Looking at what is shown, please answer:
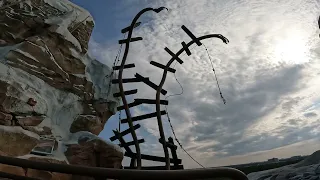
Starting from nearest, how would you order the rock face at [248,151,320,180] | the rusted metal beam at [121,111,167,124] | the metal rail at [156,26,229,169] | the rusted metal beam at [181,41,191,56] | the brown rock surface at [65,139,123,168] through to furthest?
the metal rail at [156,26,229,169]
the rusted metal beam at [121,111,167,124]
the rusted metal beam at [181,41,191,56]
the brown rock surface at [65,139,123,168]
the rock face at [248,151,320,180]

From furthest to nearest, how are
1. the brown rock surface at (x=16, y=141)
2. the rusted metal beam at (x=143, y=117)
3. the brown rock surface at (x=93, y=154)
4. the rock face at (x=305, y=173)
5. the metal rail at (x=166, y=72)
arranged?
the rock face at (x=305, y=173) → the brown rock surface at (x=93, y=154) → the brown rock surface at (x=16, y=141) → the rusted metal beam at (x=143, y=117) → the metal rail at (x=166, y=72)

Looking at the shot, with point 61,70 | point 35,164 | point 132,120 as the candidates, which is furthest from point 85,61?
point 35,164

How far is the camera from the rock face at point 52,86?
30.8 feet

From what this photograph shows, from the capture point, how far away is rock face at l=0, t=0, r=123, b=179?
9375 millimetres

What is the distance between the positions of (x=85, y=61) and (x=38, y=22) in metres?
2.82

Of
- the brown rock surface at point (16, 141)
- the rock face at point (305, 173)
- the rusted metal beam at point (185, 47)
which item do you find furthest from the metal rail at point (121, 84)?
the rock face at point (305, 173)

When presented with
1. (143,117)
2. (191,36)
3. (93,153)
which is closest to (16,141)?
(93,153)

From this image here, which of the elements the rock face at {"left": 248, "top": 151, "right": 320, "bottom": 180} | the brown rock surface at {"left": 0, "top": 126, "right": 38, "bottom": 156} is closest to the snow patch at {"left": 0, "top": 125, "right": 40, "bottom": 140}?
the brown rock surface at {"left": 0, "top": 126, "right": 38, "bottom": 156}

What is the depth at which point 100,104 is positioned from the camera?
1394 centimetres

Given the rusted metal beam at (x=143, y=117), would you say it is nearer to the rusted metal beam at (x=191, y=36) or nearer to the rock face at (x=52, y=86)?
the rock face at (x=52, y=86)

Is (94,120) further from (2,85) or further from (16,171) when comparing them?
(16,171)

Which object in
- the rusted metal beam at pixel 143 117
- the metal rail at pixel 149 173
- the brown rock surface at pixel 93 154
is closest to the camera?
the metal rail at pixel 149 173

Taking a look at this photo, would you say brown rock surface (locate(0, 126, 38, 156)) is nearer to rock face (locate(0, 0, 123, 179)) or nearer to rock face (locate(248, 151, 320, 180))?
rock face (locate(0, 0, 123, 179))

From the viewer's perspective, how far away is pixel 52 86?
39.7 ft
